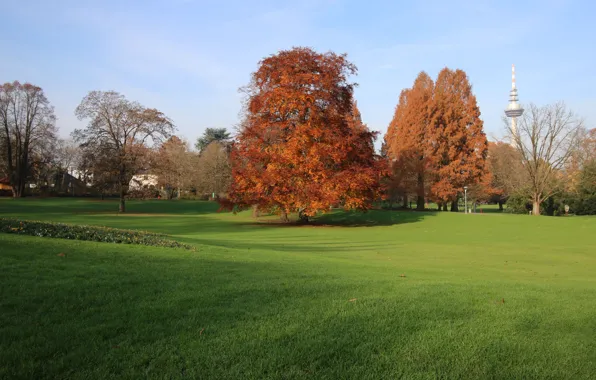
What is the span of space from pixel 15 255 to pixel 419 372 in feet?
22.3

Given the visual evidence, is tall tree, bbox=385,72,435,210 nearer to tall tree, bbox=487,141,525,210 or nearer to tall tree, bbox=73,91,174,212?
tall tree, bbox=487,141,525,210

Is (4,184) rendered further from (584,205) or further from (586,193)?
(584,205)

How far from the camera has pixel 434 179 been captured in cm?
5038

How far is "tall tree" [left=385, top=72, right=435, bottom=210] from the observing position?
5022 cm

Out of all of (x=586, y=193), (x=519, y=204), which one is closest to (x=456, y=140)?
(x=519, y=204)

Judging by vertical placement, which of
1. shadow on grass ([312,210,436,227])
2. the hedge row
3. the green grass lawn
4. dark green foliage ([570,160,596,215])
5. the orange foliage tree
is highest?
the orange foliage tree

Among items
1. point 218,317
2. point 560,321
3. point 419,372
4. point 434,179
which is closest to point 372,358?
point 419,372

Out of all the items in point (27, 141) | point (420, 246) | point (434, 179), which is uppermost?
point (27, 141)

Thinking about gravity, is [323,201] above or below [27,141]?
below

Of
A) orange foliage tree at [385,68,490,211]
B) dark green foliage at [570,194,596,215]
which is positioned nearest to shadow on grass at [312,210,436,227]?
orange foliage tree at [385,68,490,211]

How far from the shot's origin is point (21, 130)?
193ft

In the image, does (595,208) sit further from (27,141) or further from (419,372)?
(27,141)

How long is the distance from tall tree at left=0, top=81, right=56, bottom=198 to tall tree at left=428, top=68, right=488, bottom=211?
168 feet

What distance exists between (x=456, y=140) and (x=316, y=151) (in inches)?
1048
